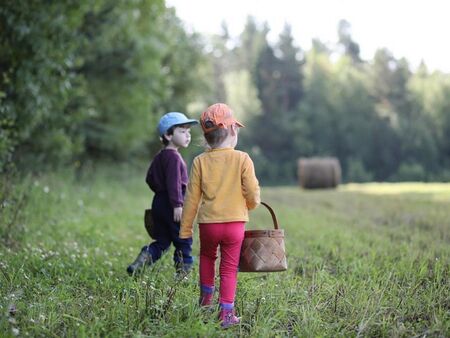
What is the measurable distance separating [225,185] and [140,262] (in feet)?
5.26

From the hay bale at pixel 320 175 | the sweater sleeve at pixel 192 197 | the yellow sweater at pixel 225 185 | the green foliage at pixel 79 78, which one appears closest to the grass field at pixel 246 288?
the sweater sleeve at pixel 192 197

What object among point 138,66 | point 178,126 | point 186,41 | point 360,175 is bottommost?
point 360,175

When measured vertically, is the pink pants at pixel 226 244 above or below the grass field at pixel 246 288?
above

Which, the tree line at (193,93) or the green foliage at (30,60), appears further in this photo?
the tree line at (193,93)

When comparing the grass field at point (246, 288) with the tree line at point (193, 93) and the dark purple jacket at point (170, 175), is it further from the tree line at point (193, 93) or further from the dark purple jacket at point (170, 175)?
the tree line at point (193, 93)

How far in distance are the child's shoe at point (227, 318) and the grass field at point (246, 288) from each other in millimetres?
56

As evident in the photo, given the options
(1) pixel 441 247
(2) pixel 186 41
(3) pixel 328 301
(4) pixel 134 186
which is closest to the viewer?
(3) pixel 328 301

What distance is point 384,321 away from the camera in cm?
375

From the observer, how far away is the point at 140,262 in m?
5.42

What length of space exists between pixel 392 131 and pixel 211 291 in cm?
4896

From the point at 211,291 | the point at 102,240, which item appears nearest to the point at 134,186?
the point at 102,240

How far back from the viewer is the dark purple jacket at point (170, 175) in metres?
5.32

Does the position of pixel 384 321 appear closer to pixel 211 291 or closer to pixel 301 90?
pixel 211 291

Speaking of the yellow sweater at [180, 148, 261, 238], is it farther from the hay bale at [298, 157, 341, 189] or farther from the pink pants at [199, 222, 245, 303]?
the hay bale at [298, 157, 341, 189]
